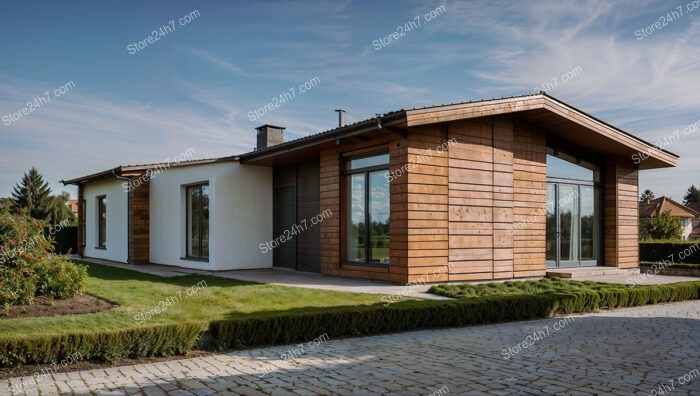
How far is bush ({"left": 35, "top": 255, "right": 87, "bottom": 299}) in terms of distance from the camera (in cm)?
798

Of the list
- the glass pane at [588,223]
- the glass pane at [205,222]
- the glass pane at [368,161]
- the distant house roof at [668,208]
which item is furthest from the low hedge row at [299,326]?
the distant house roof at [668,208]

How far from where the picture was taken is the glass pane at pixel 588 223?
15.3 meters

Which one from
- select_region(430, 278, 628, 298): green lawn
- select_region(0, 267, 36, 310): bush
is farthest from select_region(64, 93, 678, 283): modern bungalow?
select_region(0, 267, 36, 310): bush

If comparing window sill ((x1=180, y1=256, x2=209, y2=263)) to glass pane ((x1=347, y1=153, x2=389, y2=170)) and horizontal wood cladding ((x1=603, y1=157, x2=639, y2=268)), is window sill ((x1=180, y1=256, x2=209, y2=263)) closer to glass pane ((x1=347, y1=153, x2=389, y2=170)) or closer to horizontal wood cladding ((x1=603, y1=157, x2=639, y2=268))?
glass pane ((x1=347, y1=153, x2=389, y2=170))

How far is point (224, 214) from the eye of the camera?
14938 mm

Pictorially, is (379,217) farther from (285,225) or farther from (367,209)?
(285,225)

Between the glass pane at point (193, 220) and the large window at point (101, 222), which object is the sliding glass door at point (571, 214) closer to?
the glass pane at point (193, 220)

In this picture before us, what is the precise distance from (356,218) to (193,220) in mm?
6058

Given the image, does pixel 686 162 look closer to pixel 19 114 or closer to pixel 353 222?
pixel 353 222

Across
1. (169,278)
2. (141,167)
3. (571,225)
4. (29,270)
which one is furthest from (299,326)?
(141,167)

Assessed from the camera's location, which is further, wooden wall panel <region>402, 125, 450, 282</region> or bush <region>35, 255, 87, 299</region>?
wooden wall panel <region>402, 125, 450, 282</region>

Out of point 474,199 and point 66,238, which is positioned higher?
point 474,199

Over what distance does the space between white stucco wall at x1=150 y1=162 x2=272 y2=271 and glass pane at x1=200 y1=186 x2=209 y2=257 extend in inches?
13.7

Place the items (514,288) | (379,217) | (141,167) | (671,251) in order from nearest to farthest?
(514,288)
(379,217)
(141,167)
(671,251)
